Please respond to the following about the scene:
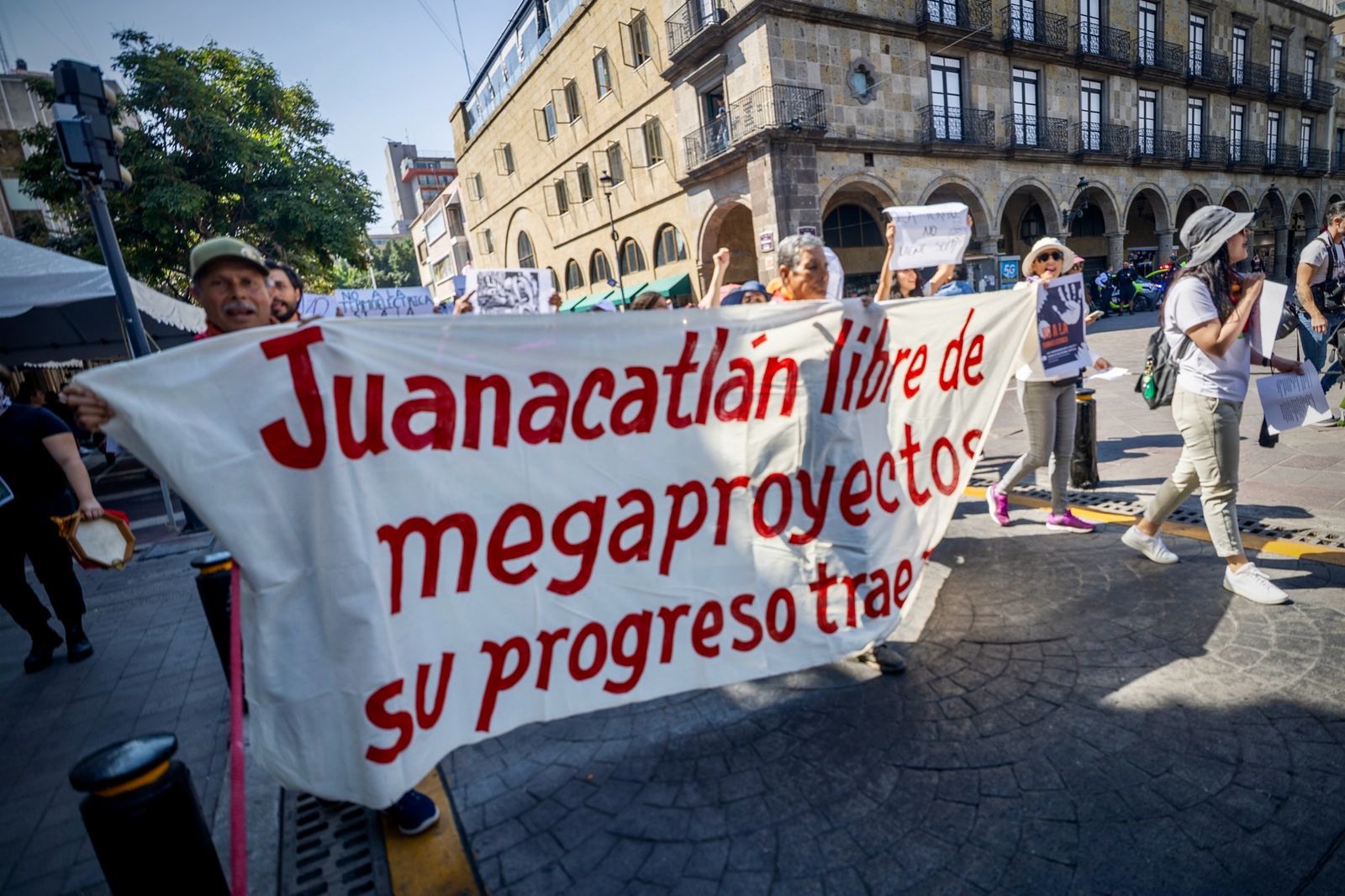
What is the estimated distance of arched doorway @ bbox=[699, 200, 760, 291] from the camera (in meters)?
21.0

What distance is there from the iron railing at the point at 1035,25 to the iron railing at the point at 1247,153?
43.6 ft

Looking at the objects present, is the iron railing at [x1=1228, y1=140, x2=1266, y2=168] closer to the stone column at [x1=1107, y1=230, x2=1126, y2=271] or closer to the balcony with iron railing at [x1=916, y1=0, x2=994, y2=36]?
the stone column at [x1=1107, y1=230, x2=1126, y2=271]

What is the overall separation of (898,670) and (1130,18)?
1277 inches

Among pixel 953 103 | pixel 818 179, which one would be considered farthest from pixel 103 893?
pixel 953 103

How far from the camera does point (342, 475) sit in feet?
A: 6.31

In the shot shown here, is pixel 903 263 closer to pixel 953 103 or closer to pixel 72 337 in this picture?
pixel 72 337

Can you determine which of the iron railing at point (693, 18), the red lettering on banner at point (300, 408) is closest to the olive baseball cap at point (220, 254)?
the red lettering on banner at point (300, 408)

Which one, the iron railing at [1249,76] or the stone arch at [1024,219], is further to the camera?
the iron railing at [1249,76]

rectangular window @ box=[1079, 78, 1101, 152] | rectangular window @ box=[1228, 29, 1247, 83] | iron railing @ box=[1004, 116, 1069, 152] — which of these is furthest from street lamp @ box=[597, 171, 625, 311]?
rectangular window @ box=[1228, 29, 1247, 83]

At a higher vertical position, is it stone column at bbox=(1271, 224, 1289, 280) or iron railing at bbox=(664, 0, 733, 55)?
iron railing at bbox=(664, 0, 733, 55)

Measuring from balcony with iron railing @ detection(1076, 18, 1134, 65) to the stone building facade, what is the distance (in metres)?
0.09

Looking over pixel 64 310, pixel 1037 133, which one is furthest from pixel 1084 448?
pixel 1037 133

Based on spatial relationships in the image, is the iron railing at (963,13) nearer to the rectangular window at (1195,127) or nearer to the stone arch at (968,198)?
the stone arch at (968,198)

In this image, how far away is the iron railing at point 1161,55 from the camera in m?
25.0
